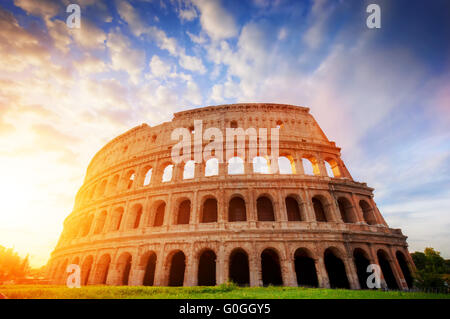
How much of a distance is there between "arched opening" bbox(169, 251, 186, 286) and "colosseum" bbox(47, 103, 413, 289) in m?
0.09

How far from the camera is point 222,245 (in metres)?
16.4

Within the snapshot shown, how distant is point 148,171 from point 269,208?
591 inches

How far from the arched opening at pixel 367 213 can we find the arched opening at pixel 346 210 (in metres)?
2.41

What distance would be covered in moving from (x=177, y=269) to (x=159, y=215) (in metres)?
5.74

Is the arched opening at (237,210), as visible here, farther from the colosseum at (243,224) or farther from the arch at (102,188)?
the arch at (102,188)

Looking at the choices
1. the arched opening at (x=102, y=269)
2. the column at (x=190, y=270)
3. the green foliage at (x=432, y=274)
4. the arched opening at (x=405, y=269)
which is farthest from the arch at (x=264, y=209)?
the arched opening at (x=102, y=269)

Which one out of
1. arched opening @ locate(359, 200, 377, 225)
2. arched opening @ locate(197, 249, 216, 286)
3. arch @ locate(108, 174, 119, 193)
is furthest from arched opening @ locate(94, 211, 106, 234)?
arched opening @ locate(359, 200, 377, 225)

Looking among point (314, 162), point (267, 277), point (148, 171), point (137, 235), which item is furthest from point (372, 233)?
point (148, 171)

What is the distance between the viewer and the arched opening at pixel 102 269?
19.2 m

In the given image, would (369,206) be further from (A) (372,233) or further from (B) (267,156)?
(B) (267,156)

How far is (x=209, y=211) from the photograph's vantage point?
19.7m

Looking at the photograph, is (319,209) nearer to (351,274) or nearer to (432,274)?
(351,274)

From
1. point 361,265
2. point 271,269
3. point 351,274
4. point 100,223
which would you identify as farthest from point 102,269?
point 361,265

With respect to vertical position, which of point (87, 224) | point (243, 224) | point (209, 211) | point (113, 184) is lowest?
point (243, 224)
